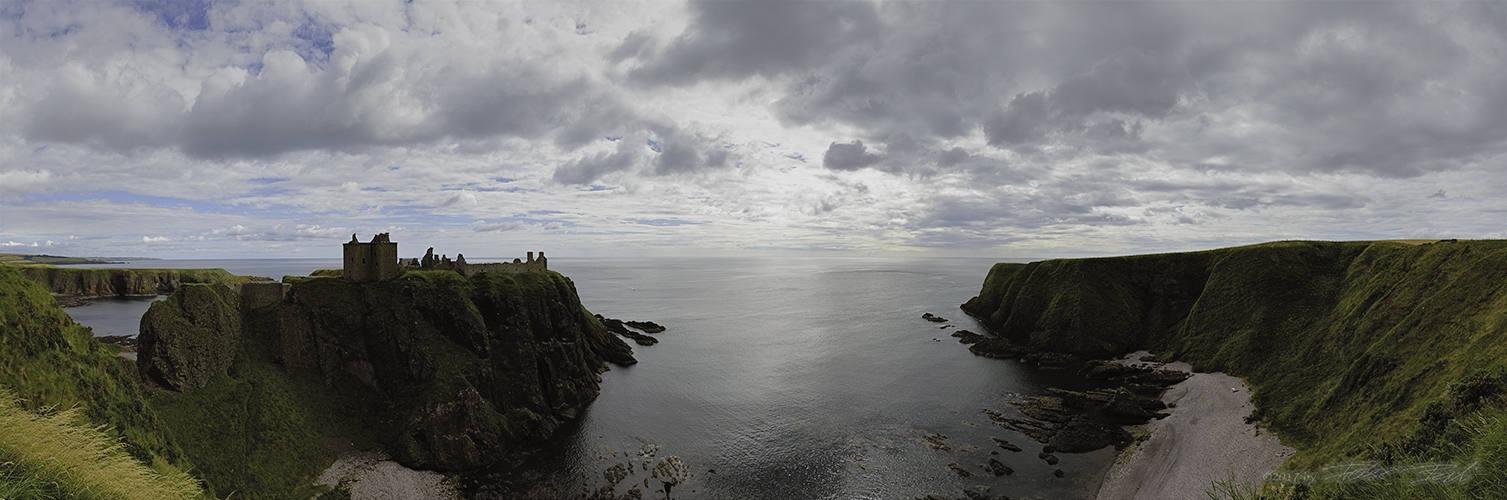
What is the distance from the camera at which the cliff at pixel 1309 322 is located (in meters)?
37.9

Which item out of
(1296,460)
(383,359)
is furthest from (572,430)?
(1296,460)

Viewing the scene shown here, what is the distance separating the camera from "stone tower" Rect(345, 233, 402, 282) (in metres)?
57.2

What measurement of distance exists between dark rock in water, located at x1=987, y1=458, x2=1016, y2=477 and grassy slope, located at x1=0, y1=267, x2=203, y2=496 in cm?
5202

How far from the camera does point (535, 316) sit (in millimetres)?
72625

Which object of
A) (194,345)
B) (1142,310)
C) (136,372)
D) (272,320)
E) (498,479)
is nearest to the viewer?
(136,372)

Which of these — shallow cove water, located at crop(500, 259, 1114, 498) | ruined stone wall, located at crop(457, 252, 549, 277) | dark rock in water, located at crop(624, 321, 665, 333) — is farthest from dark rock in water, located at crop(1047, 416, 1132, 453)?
dark rock in water, located at crop(624, 321, 665, 333)

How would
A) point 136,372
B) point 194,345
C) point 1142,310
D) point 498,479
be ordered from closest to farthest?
point 136,372 → point 194,345 → point 498,479 → point 1142,310

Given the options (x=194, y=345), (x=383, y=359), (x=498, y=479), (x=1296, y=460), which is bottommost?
(x=498, y=479)

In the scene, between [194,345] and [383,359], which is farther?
[383,359]

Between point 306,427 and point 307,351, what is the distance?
376 inches

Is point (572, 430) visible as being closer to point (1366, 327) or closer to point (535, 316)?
point (535, 316)

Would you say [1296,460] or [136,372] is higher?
[136,372]

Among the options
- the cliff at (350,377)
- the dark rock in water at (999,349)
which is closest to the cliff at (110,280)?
the cliff at (350,377)

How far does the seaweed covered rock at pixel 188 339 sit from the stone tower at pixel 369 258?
429 inches
